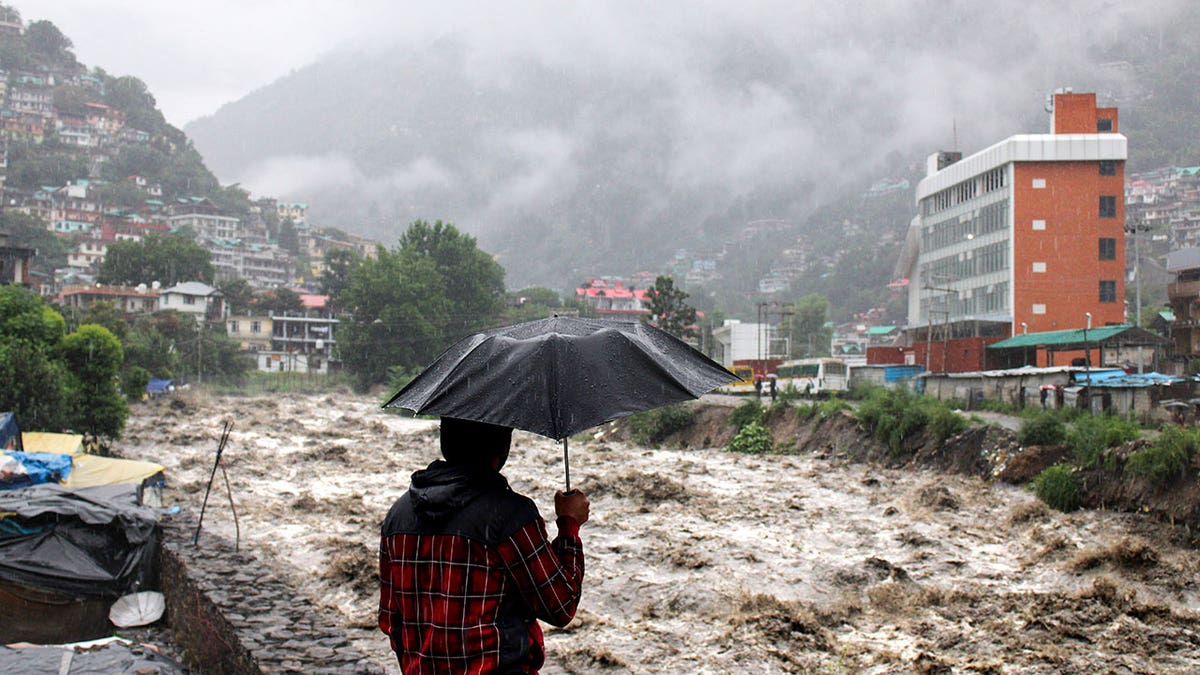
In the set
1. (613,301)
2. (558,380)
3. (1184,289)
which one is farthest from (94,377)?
(613,301)

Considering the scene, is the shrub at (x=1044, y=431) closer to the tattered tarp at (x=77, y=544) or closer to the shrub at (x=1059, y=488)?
the shrub at (x=1059, y=488)

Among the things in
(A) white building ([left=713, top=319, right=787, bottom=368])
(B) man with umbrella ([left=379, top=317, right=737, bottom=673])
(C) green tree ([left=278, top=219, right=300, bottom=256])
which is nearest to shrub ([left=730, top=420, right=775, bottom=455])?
(B) man with umbrella ([left=379, top=317, right=737, bottom=673])

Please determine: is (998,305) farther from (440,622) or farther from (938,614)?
(440,622)

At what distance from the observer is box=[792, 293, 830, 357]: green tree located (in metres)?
100

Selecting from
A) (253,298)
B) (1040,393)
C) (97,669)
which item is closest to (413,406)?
(97,669)

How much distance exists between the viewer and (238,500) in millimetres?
22516

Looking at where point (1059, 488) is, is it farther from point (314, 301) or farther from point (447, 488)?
point (314, 301)

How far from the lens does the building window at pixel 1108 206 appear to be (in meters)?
45.2

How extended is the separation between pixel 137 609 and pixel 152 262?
254 feet

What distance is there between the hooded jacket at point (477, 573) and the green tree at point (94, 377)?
27.4m

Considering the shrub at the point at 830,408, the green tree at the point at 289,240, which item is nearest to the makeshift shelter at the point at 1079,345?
the shrub at the point at 830,408

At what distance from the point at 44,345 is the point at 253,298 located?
2369 inches

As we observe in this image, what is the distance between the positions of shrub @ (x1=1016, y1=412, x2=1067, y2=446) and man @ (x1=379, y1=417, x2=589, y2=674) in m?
21.9

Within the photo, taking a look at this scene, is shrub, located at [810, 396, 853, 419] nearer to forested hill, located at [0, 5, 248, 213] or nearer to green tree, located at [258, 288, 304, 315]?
green tree, located at [258, 288, 304, 315]
